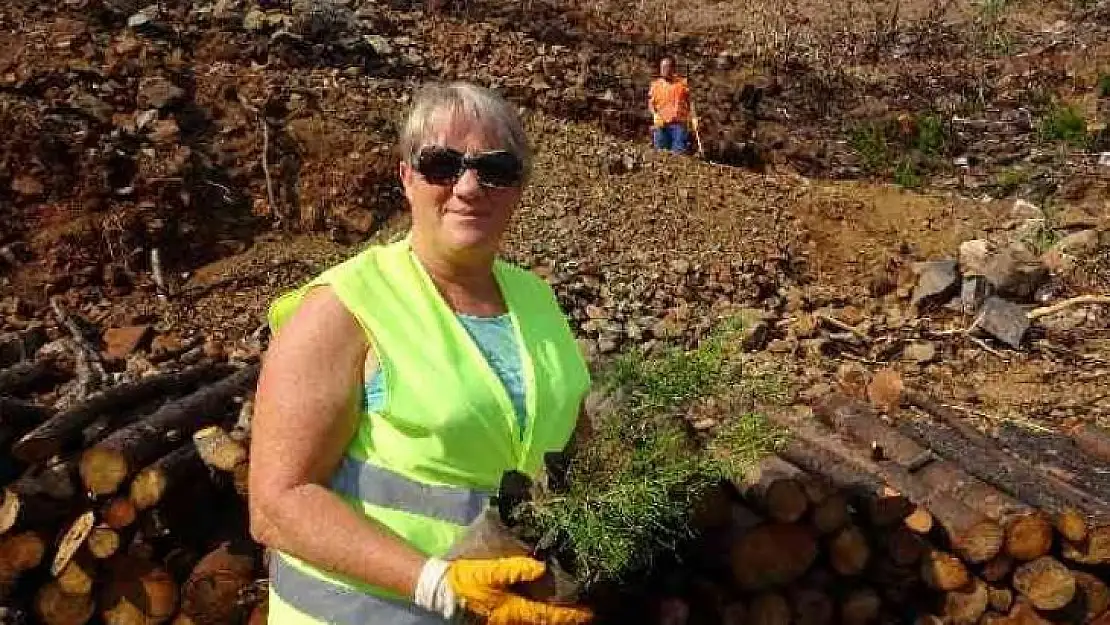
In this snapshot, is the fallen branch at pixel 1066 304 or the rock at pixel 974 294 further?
the rock at pixel 974 294

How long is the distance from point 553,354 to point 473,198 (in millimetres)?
356

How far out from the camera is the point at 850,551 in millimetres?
3254

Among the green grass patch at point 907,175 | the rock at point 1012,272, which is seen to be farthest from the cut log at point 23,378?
the green grass patch at point 907,175

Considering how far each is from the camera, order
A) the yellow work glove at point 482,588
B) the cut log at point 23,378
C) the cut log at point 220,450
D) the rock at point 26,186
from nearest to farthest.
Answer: the yellow work glove at point 482,588 < the cut log at point 220,450 < the cut log at point 23,378 < the rock at point 26,186

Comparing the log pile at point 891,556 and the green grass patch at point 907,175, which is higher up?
the log pile at point 891,556

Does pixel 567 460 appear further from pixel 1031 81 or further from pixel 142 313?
pixel 1031 81

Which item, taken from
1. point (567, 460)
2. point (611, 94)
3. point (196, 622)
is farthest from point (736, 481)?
point (611, 94)

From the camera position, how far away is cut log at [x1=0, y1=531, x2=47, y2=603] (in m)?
3.38

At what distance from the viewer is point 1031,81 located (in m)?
13.4

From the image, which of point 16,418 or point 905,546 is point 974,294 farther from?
point 16,418

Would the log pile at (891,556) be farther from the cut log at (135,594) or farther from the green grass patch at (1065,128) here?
the green grass patch at (1065,128)

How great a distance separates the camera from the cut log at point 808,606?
3.28 metres

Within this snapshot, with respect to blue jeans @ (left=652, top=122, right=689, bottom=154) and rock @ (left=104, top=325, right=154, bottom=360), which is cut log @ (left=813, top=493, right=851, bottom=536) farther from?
blue jeans @ (left=652, top=122, right=689, bottom=154)

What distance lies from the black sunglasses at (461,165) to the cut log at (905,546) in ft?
6.06
